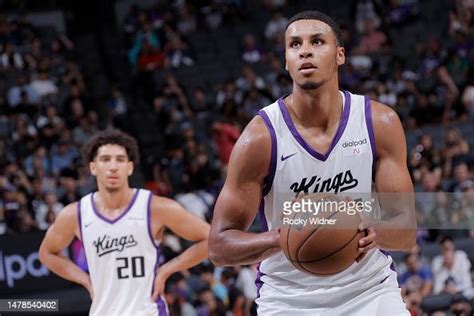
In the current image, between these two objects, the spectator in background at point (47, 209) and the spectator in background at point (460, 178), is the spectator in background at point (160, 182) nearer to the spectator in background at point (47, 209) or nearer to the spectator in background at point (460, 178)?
the spectator in background at point (47, 209)

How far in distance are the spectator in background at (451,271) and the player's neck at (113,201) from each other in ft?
14.0

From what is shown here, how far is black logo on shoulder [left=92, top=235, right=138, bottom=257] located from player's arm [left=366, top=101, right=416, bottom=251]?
8.26 ft

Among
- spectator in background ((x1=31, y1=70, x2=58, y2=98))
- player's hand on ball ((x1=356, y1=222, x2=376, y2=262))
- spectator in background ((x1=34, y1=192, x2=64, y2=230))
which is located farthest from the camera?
spectator in background ((x1=31, y1=70, x2=58, y2=98))

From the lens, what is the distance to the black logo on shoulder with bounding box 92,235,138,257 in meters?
6.21

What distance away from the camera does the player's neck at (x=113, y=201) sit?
21.1ft

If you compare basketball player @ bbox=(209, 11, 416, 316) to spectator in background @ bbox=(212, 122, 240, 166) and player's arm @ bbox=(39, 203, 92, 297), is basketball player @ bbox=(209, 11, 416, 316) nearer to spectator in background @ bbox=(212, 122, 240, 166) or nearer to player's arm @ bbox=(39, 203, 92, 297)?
player's arm @ bbox=(39, 203, 92, 297)

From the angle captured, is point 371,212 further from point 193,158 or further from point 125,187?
point 193,158

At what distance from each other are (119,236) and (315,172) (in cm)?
247

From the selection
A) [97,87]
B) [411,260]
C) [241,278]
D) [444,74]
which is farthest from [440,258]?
[97,87]

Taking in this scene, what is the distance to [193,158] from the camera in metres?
12.6

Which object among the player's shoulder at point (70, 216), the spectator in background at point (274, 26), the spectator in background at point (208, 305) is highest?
the spectator in background at point (274, 26)

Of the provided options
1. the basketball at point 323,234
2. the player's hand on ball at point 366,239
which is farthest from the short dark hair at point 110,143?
the player's hand on ball at point 366,239

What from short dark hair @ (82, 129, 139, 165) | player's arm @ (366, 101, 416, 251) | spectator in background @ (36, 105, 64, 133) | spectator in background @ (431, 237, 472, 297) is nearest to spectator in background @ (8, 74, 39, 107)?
spectator in background @ (36, 105, 64, 133)

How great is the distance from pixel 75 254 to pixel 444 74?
8.12m
